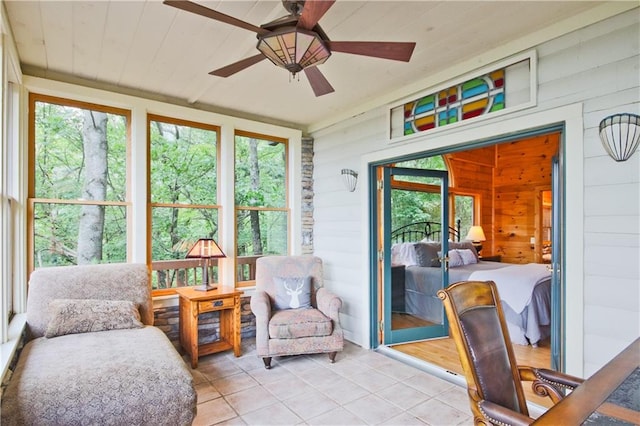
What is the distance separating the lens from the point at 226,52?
108 inches

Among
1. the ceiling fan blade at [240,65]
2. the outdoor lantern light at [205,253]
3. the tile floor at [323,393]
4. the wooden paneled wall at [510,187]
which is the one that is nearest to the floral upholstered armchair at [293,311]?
the tile floor at [323,393]

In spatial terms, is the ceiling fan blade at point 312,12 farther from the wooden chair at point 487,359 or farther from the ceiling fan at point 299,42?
the wooden chair at point 487,359

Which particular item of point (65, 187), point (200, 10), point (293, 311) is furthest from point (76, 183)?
point (200, 10)

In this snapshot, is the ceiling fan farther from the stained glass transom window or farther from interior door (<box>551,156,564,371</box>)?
interior door (<box>551,156,564,371</box>)

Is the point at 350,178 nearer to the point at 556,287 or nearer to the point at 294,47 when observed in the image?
the point at 556,287

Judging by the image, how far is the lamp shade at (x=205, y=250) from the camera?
348 cm

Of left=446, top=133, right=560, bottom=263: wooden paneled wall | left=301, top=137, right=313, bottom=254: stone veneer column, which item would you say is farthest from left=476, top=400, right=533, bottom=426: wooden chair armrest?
left=446, top=133, right=560, bottom=263: wooden paneled wall

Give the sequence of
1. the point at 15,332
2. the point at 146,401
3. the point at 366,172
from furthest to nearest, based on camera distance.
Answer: the point at 366,172 < the point at 15,332 < the point at 146,401

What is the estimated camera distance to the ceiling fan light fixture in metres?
1.71

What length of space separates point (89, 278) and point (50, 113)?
1.59m

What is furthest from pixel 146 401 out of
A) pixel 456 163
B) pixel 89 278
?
pixel 456 163

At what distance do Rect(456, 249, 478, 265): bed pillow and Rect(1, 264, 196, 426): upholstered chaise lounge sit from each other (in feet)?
14.3

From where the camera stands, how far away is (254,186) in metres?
4.38

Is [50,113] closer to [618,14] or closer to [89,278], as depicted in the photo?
[89,278]
